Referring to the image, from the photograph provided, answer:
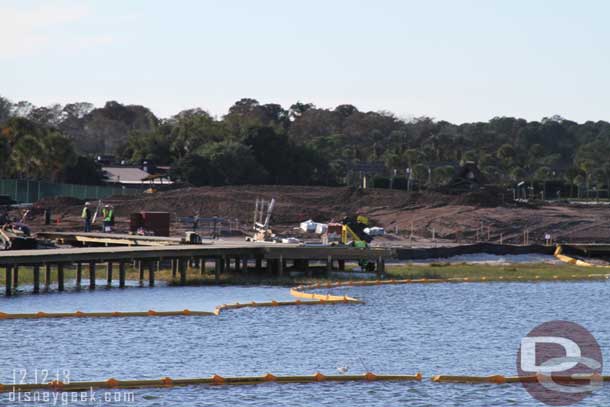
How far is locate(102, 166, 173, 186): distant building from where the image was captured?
159750mm

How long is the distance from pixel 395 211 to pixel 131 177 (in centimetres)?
4940

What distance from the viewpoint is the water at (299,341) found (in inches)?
1481

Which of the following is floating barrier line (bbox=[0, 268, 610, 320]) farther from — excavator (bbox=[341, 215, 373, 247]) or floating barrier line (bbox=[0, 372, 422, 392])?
floating barrier line (bbox=[0, 372, 422, 392])

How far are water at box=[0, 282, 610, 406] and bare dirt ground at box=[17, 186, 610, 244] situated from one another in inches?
1756

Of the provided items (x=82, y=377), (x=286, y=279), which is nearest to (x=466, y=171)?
(x=286, y=279)

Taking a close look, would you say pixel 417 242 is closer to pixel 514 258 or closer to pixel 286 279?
pixel 514 258

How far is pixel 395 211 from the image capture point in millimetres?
126812

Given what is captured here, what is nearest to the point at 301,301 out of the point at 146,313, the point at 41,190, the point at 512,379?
the point at 146,313

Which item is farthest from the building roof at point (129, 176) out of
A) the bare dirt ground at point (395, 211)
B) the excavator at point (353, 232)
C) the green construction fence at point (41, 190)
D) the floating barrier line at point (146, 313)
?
the floating barrier line at point (146, 313)

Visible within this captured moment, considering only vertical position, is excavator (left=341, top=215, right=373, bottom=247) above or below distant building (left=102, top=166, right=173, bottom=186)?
below

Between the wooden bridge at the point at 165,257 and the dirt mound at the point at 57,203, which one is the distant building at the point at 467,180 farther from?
the wooden bridge at the point at 165,257

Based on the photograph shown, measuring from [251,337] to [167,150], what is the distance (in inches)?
5400

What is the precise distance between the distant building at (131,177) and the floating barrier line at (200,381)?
4664 inches

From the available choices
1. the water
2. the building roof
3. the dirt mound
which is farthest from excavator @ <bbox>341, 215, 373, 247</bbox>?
the building roof
